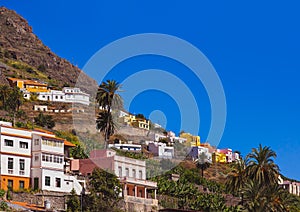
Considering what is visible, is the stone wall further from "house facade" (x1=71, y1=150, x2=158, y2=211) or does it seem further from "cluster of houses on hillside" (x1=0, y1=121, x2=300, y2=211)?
"house facade" (x1=71, y1=150, x2=158, y2=211)

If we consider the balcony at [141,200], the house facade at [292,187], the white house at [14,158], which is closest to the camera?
the white house at [14,158]

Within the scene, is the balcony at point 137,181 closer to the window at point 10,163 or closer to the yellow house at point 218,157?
the window at point 10,163

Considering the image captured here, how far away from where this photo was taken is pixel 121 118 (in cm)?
18650

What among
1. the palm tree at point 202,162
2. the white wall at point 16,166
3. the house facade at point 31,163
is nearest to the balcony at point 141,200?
the house facade at point 31,163

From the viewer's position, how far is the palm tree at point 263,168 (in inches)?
3787

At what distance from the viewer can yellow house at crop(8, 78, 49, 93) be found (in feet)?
623

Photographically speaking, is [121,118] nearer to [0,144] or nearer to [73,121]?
[73,121]

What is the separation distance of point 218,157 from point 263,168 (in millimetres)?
94034

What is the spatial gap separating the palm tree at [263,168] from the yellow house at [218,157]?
86.4m

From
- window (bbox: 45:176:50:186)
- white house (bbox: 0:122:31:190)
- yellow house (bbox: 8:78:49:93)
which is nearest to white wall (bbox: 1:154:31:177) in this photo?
white house (bbox: 0:122:31:190)

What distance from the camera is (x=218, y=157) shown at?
625 feet

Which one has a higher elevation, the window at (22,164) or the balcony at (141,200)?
the window at (22,164)

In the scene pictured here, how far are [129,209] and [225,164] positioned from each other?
105 metres

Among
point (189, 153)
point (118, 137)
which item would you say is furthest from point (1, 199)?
point (189, 153)
